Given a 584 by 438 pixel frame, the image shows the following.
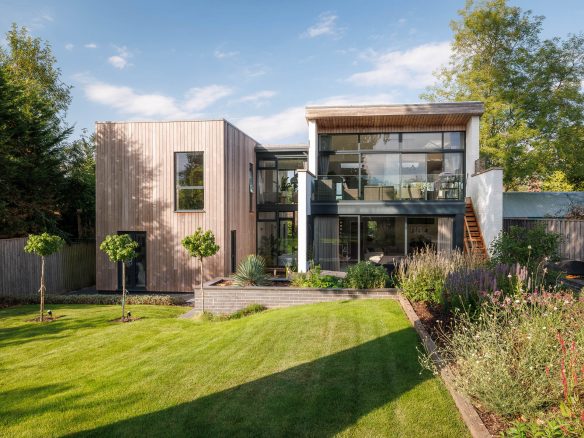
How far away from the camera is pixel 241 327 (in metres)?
8.05

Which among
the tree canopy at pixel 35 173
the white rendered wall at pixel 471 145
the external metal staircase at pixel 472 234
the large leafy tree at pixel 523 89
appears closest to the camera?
the external metal staircase at pixel 472 234

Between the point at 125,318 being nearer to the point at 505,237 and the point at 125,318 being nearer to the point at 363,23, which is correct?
the point at 505,237

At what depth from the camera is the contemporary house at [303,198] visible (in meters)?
13.8

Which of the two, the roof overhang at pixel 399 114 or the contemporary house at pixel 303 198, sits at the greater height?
the roof overhang at pixel 399 114

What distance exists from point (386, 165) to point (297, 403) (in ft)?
40.4

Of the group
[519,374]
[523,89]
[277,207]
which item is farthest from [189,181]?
[523,89]

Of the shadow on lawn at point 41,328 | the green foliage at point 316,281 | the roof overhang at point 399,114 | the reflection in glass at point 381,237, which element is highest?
the roof overhang at point 399,114

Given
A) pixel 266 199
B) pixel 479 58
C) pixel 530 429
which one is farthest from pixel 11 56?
pixel 530 429

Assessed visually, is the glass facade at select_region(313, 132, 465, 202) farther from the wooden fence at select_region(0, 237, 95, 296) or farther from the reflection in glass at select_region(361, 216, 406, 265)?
the wooden fence at select_region(0, 237, 95, 296)

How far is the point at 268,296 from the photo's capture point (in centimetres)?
1073

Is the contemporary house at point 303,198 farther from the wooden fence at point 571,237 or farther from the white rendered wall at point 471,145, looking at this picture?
the wooden fence at point 571,237

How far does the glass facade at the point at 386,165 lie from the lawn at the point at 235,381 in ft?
21.6

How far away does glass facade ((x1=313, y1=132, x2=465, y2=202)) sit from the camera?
1394 centimetres

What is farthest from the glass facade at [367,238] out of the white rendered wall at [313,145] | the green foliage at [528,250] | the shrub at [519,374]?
the shrub at [519,374]
